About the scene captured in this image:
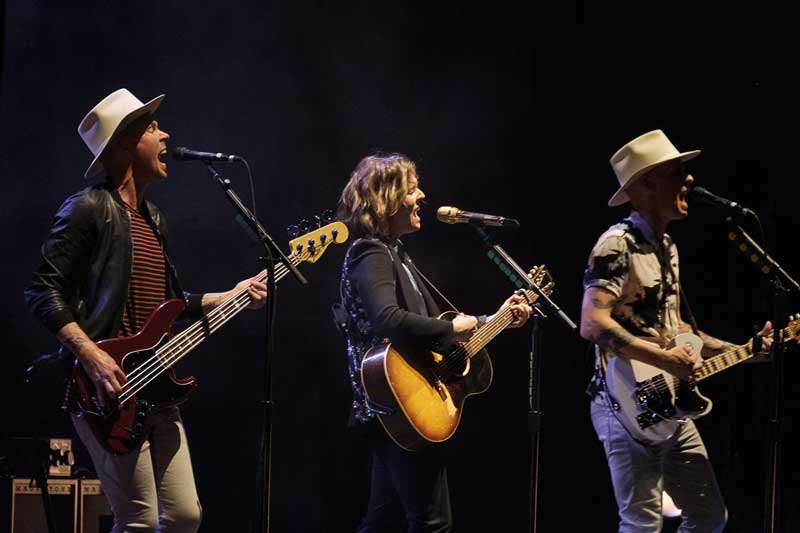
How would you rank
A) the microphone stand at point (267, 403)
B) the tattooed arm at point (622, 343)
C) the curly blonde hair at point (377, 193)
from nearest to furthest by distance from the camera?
1. the microphone stand at point (267, 403)
2. the tattooed arm at point (622, 343)
3. the curly blonde hair at point (377, 193)

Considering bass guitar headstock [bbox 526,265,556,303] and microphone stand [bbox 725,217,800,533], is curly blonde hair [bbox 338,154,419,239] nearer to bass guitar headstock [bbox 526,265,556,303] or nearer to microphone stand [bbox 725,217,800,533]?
bass guitar headstock [bbox 526,265,556,303]

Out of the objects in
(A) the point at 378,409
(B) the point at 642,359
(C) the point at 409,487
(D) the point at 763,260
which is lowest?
(C) the point at 409,487

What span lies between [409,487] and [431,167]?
9.56 feet

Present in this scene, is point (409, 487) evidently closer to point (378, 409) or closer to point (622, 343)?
point (378, 409)

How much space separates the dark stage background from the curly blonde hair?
1.58m

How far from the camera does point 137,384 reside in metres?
3.34

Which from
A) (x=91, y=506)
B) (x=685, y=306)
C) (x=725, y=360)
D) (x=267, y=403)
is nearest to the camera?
(x=267, y=403)

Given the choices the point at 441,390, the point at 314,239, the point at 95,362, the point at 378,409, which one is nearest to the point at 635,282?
the point at 441,390

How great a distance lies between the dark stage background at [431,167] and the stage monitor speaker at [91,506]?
60 centimetres

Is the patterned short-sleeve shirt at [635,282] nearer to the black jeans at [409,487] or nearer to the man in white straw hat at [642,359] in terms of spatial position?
the man in white straw hat at [642,359]

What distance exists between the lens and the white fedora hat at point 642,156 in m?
4.26

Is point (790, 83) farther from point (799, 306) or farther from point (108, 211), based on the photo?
point (108, 211)

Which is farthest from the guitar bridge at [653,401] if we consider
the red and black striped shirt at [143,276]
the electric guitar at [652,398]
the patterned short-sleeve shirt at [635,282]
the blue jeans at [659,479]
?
the red and black striped shirt at [143,276]

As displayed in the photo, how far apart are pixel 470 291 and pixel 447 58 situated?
160cm
